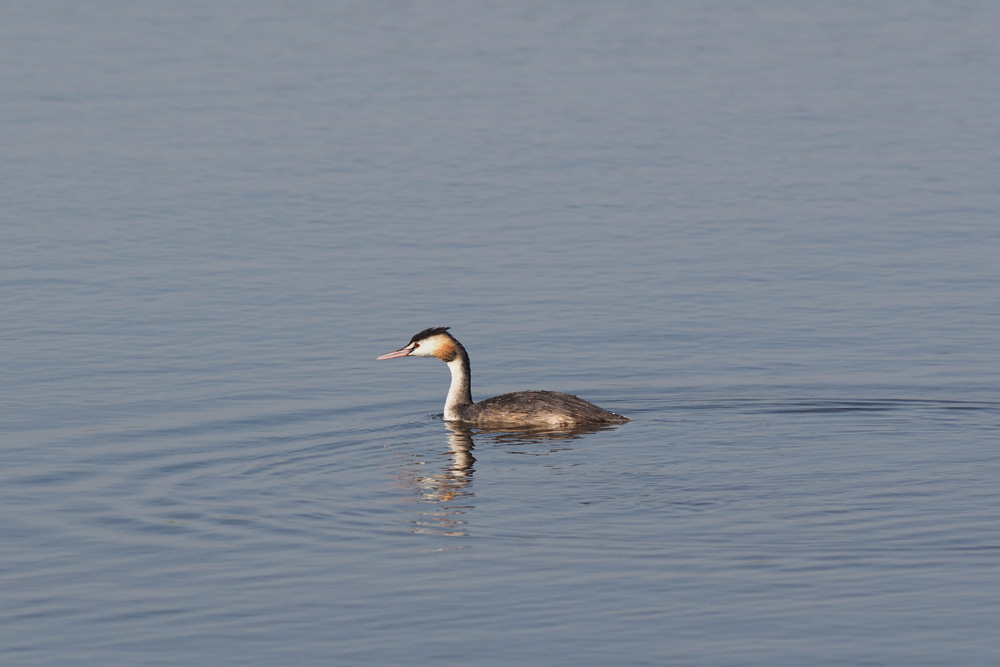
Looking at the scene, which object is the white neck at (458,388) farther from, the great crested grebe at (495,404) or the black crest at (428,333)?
the black crest at (428,333)

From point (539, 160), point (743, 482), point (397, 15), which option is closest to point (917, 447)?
point (743, 482)

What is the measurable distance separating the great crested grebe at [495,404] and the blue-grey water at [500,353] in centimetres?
41

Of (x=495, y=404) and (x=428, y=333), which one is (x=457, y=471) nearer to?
(x=495, y=404)

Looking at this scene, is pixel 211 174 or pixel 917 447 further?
pixel 211 174

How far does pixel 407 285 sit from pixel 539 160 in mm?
8852

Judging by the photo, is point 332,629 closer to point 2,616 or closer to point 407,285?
point 2,616

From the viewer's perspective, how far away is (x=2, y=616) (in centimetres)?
1219

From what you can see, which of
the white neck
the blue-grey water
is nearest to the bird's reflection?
the blue-grey water

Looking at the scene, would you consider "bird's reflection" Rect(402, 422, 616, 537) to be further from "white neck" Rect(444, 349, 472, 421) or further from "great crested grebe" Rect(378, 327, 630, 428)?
"white neck" Rect(444, 349, 472, 421)

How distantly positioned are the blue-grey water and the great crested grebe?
1.34ft

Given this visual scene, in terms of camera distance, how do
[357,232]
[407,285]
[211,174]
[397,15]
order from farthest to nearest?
[397,15] < [211,174] < [357,232] < [407,285]

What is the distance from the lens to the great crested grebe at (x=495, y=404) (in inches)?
701

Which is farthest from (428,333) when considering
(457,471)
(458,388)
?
(457,471)

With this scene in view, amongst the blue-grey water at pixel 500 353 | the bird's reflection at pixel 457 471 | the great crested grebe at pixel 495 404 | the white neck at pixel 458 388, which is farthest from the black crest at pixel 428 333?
the bird's reflection at pixel 457 471
